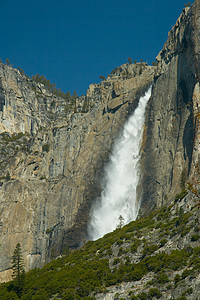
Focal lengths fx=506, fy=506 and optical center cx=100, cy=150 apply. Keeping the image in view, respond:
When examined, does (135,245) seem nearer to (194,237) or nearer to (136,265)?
→ (136,265)

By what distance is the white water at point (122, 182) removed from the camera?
311 ft

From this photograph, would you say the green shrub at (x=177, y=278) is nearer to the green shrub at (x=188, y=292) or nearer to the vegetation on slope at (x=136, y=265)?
the vegetation on slope at (x=136, y=265)

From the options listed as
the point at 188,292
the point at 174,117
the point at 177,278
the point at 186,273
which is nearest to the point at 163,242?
the point at 177,278

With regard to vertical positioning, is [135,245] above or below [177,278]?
above

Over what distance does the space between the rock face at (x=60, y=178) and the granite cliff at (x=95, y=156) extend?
8.5 inches

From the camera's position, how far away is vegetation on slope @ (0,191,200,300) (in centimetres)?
5006

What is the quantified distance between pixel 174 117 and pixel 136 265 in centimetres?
3617

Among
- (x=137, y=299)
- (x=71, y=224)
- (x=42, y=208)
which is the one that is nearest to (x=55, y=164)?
(x=42, y=208)

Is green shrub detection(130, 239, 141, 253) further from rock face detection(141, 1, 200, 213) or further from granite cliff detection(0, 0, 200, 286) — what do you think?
rock face detection(141, 1, 200, 213)

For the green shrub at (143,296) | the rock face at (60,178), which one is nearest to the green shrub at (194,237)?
the green shrub at (143,296)

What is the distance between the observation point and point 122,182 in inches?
3930

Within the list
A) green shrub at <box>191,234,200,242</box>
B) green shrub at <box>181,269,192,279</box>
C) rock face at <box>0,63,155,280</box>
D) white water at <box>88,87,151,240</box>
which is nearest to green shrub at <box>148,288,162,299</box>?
green shrub at <box>181,269,192,279</box>

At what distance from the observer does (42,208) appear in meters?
107

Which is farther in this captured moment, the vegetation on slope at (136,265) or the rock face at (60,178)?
the rock face at (60,178)
